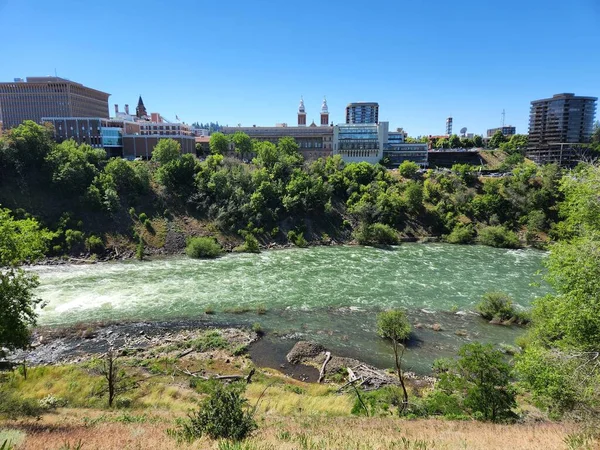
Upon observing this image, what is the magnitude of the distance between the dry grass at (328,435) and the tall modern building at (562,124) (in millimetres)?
108747

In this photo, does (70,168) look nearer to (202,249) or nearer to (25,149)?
(25,149)

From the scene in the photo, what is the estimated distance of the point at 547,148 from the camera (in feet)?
338

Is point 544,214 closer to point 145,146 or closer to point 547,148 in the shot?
point 547,148

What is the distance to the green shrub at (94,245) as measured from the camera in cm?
4579

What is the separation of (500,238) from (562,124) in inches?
2958

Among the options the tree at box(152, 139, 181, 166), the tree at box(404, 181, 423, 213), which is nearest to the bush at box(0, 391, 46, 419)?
the tree at box(152, 139, 181, 166)

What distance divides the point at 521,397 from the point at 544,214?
4922 centimetres

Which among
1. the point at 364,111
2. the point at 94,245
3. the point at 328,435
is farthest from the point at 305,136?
the point at 328,435

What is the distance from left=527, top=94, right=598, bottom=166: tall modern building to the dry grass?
357 feet

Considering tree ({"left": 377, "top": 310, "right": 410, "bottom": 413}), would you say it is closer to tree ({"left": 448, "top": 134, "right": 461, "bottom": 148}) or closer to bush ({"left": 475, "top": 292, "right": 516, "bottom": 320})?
bush ({"left": 475, "top": 292, "right": 516, "bottom": 320})

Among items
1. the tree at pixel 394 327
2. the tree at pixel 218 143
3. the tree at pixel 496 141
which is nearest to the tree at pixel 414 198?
the tree at pixel 394 327

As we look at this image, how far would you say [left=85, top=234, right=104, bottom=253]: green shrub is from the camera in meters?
45.8

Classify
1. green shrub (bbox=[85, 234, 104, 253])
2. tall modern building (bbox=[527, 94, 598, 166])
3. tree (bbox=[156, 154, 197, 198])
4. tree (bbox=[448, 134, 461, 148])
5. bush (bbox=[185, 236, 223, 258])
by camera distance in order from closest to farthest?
green shrub (bbox=[85, 234, 104, 253]) → bush (bbox=[185, 236, 223, 258]) → tree (bbox=[156, 154, 197, 198]) → tall modern building (bbox=[527, 94, 598, 166]) → tree (bbox=[448, 134, 461, 148])

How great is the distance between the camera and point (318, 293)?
34.2 m
